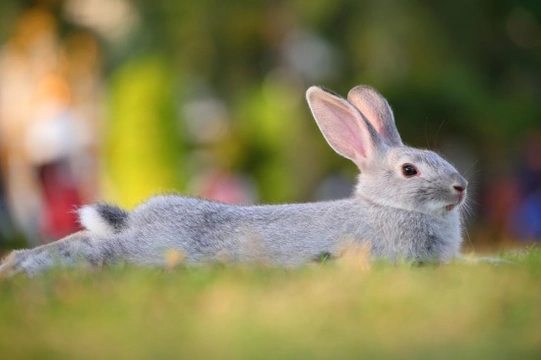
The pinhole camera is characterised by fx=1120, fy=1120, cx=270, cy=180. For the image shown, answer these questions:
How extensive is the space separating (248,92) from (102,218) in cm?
1812

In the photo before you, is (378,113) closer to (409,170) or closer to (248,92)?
(409,170)

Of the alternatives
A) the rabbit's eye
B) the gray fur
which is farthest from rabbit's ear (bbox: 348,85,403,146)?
the gray fur

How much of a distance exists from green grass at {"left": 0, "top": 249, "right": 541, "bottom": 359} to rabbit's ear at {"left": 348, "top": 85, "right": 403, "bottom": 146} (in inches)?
85.0

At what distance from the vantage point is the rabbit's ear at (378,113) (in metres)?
8.35

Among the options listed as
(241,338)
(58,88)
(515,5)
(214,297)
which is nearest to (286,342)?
(241,338)

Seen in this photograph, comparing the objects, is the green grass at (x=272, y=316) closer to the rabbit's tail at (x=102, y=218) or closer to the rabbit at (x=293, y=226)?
the rabbit at (x=293, y=226)

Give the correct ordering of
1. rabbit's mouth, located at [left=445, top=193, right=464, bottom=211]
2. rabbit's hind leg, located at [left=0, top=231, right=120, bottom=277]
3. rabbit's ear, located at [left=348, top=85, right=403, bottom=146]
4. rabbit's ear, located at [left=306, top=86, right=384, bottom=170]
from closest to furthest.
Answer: rabbit's hind leg, located at [left=0, top=231, right=120, bottom=277]
rabbit's mouth, located at [left=445, top=193, right=464, bottom=211]
rabbit's ear, located at [left=306, top=86, right=384, bottom=170]
rabbit's ear, located at [left=348, top=85, right=403, bottom=146]

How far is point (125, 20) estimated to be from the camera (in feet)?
76.4

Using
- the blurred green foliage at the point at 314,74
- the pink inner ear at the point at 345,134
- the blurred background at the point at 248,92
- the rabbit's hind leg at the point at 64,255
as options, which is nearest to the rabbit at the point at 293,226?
the rabbit's hind leg at the point at 64,255

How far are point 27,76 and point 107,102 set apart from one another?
5.45ft

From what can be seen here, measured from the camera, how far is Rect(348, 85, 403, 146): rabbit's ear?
27.4 ft

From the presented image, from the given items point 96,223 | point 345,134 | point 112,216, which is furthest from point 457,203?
point 96,223

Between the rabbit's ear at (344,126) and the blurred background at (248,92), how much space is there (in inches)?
444

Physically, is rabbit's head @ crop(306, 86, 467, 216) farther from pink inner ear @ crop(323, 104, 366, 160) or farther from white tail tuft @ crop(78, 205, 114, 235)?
white tail tuft @ crop(78, 205, 114, 235)
